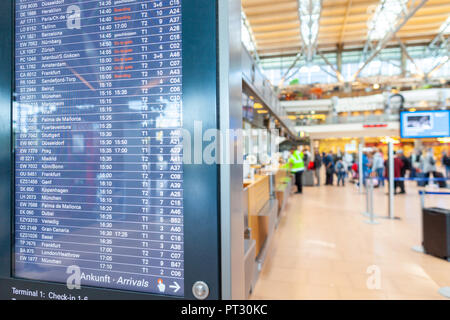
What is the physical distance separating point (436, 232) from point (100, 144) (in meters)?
4.75

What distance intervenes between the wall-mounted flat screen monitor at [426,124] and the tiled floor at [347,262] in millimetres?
1878

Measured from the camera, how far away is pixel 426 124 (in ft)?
17.4

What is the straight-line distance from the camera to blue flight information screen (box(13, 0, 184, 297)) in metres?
0.96

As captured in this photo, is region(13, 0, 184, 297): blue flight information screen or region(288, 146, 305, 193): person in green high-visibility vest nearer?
region(13, 0, 184, 297): blue flight information screen

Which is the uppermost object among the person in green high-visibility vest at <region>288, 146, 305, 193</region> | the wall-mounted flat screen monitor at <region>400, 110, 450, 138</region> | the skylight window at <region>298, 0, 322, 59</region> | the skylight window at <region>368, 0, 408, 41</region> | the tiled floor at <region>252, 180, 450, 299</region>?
the skylight window at <region>368, 0, 408, 41</region>

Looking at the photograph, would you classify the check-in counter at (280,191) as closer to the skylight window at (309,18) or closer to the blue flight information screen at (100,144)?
the blue flight information screen at (100,144)

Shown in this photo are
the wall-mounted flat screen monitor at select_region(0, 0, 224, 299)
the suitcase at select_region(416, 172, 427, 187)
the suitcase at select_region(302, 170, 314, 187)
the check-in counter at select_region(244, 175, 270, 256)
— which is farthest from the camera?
the suitcase at select_region(302, 170, 314, 187)

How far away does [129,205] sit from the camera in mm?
992

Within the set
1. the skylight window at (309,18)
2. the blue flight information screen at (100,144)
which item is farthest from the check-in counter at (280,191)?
the skylight window at (309,18)

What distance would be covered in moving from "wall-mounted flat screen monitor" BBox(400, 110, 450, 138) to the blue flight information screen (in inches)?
226

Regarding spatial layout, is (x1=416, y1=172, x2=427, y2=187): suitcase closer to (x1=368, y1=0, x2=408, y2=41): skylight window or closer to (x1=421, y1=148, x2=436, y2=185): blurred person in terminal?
(x1=421, y1=148, x2=436, y2=185): blurred person in terminal

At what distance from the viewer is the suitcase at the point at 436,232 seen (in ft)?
12.5

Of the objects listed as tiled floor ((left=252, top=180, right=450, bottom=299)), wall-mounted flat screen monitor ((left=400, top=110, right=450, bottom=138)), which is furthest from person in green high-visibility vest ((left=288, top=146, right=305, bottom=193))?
wall-mounted flat screen monitor ((left=400, top=110, right=450, bottom=138))
